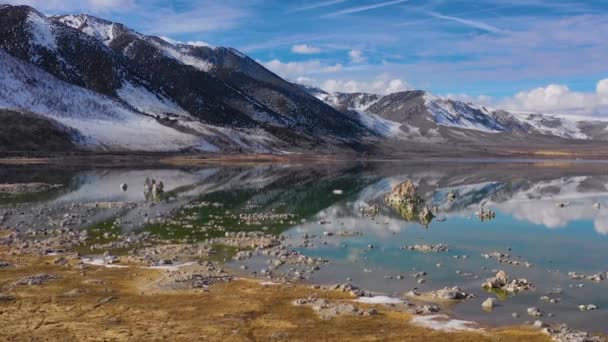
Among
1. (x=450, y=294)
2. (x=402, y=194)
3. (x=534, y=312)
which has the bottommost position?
(x=534, y=312)

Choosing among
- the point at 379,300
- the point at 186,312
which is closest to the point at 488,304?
the point at 379,300

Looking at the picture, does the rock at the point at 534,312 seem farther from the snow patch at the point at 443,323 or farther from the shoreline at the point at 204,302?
the snow patch at the point at 443,323

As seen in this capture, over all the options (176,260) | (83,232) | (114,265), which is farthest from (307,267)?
(83,232)

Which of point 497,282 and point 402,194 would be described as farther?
point 402,194

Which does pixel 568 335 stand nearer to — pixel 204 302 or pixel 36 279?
pixel 204 302

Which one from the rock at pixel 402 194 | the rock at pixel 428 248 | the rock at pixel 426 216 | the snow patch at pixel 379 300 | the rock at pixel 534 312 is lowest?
the snow patch at pixel 379 300

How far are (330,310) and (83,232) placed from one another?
29.6m

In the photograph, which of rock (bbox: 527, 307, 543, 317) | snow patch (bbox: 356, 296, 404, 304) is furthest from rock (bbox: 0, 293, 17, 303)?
rock (bbox: 527, 307, 543, 317)

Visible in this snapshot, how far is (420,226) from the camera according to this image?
2286 inches

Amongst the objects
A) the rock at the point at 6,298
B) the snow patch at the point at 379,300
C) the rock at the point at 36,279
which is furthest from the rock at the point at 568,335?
the rock at the point at 36,279

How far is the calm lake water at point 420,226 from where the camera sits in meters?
33.0

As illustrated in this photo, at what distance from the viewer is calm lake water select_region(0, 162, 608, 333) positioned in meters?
33.0

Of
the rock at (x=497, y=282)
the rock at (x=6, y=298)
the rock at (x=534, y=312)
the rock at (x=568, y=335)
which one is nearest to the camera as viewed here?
the rock at (x=568, y=335)

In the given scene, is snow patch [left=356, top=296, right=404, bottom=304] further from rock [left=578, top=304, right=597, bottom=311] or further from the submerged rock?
rock [left=578, top=304, right=597, bottom=311]
